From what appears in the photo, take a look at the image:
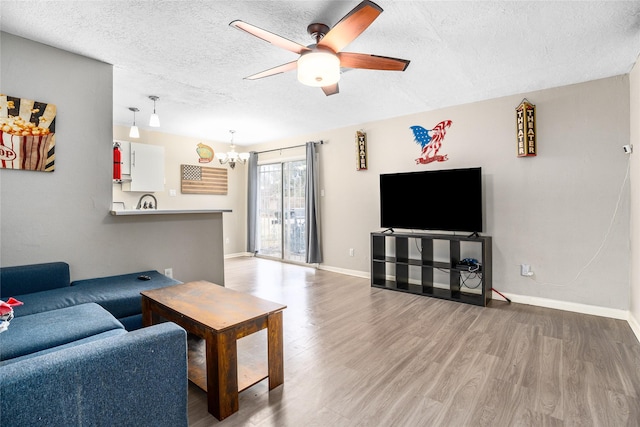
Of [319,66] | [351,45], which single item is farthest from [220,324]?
[351,45]

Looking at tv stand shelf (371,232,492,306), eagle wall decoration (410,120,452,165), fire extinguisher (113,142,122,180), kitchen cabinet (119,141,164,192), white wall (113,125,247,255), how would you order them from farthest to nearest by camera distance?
white wall (113,125,247,255) → kitchen cabinet (119,141,164,192) → fire extinguisher (113,142,122,180) → eagle wall decoration (410,120,452,165) → tv stand shelf (371,232,492,306)

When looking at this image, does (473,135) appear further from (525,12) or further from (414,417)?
(414,417)

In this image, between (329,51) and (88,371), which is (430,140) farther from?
(88,371)

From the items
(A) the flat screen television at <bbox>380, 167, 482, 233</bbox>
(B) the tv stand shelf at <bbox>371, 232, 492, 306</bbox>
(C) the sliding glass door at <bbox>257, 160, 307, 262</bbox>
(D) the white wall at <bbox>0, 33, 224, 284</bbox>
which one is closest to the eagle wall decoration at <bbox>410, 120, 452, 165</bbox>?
(A) the flat screen television at <bbox>380, 167, 482, 233</bbox>

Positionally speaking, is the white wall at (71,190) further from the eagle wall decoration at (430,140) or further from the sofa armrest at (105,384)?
the eagle wall decoration at (430,140)

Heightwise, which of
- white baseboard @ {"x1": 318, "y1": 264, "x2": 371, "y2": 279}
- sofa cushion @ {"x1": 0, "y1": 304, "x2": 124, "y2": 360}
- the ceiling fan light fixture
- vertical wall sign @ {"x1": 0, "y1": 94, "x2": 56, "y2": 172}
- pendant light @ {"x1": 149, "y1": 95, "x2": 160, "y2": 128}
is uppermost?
pendant light @ {"x1": 149, "y1": 95, "x2": 160, "y2": 128}

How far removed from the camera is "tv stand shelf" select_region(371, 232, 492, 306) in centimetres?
362

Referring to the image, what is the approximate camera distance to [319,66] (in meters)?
2.12

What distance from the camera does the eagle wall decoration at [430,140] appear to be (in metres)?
4.18

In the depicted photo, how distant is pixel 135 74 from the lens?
314 centimetres

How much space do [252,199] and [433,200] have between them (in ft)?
13.5

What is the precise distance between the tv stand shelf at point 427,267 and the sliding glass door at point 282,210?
181cm

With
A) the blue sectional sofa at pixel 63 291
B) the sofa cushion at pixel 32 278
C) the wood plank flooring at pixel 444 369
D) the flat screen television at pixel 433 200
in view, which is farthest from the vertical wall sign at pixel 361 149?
the sofa cushion at pixel 32 278

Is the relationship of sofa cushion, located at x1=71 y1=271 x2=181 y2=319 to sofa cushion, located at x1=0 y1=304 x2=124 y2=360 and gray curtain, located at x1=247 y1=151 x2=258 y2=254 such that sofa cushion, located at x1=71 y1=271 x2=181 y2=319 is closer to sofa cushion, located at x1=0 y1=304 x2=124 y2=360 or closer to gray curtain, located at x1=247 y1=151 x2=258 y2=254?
sofa cushion, located at x1=0 y1=304 x2=124 y2=360
